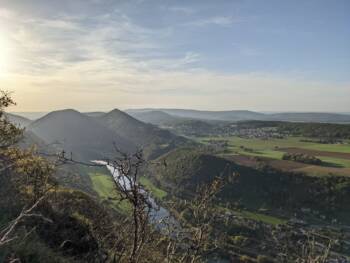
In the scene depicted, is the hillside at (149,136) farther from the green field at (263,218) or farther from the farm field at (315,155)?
the green field at (263,218)

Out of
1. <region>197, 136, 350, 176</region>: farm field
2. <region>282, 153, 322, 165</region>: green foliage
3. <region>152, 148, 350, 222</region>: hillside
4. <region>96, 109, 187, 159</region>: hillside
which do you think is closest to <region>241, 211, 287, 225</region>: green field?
<region>152, 148, 350, 222</region>: hillside

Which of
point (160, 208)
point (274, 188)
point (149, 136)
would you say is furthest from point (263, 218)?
point (149, 136)

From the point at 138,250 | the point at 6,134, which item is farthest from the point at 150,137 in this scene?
the point at 138,250

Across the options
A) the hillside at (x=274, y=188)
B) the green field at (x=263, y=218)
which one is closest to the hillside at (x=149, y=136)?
the hillside at (x=274, y=188)

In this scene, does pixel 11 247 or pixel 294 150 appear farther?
pixel 294 150

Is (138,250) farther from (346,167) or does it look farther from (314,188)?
(346,167)

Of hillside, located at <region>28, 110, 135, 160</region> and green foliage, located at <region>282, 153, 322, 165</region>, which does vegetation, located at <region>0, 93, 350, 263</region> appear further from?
green foliage, located at <region>282, 153, 322, 165</region>

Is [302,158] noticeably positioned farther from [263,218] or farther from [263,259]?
[263,259]

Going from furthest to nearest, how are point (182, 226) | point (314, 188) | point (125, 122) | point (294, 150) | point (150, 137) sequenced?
1. point (125, 122)
2. point (150, 137)
3. point (294, 150)
4. point (314, 188)
5. point (182, 226)
